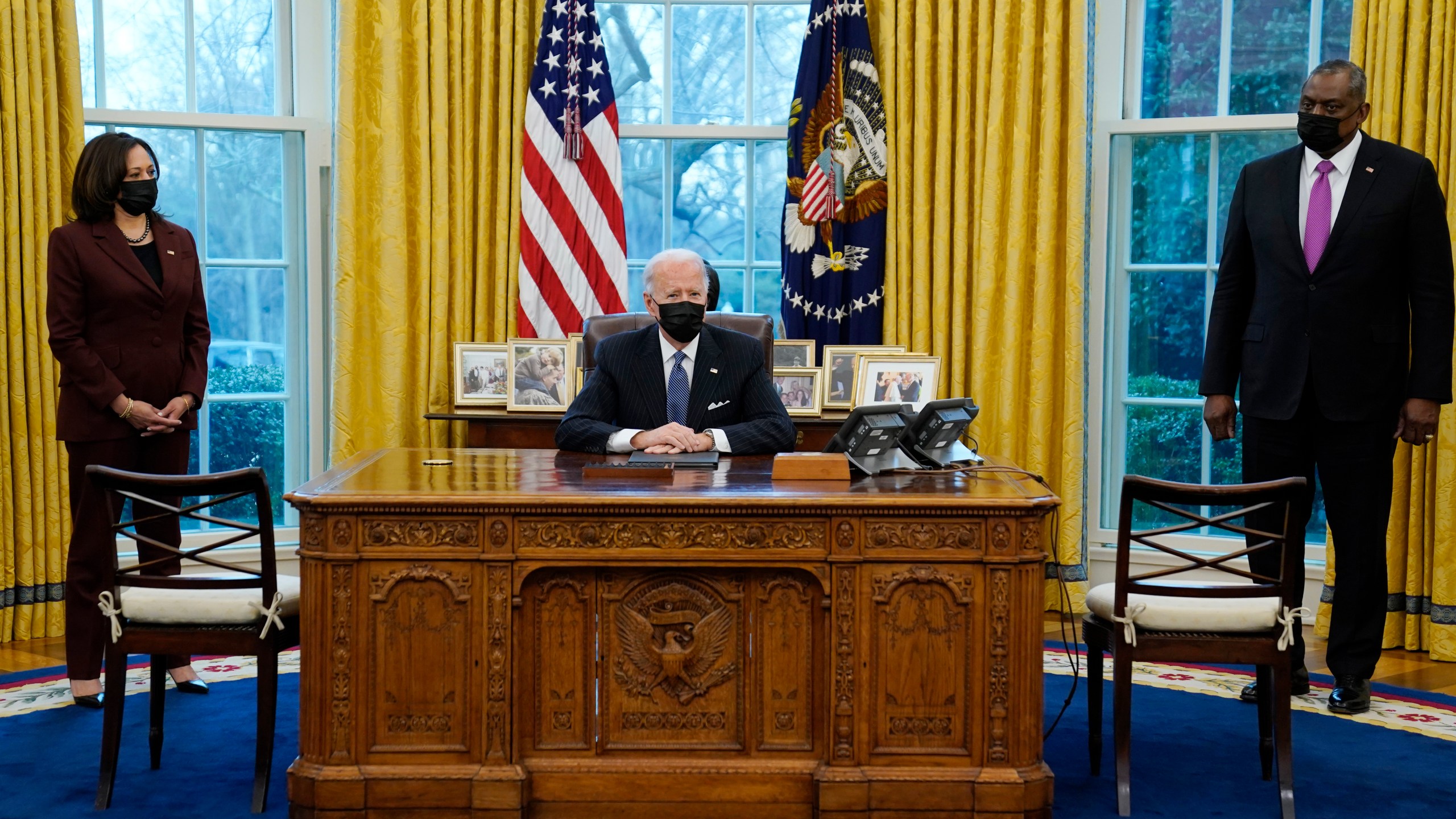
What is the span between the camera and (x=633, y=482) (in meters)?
2.93

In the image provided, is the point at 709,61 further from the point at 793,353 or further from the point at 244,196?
the point at 244,196

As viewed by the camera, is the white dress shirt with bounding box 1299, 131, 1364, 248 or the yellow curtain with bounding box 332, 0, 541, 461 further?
the yellow curtain with bounding box 332, 0, 541, 461

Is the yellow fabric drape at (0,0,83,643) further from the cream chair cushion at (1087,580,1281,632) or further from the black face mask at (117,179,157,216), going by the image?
the cream chair cushion at (1087,580,1281,632)

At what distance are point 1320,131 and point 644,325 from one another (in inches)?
87.1

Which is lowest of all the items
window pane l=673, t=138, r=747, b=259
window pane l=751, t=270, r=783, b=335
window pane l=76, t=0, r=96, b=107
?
window pane l=751, t=270, r=783, b=335

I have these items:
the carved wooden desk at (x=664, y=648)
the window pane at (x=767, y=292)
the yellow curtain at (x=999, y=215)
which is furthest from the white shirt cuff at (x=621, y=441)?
the window pane at (x=767, y=292)

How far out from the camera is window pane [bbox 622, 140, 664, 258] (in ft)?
17.9

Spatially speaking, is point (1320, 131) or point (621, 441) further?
point (1320, 131)

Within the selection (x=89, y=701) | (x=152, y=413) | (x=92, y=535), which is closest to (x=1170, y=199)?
(x=152, y=413)

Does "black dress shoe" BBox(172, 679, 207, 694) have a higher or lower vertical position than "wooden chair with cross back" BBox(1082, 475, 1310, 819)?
lower

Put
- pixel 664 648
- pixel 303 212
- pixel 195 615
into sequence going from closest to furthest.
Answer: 1. pixel 664 648
2. pixel 195 615
3. pixel 303 212

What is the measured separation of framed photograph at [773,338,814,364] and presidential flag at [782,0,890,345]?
19 centimetres

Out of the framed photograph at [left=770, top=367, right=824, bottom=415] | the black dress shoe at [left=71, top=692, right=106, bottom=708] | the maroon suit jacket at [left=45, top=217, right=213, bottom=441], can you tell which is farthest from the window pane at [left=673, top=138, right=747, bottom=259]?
the black dress shoe at [left=71, top=692, right=106, bottom=708]

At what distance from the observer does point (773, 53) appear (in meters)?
5.43
